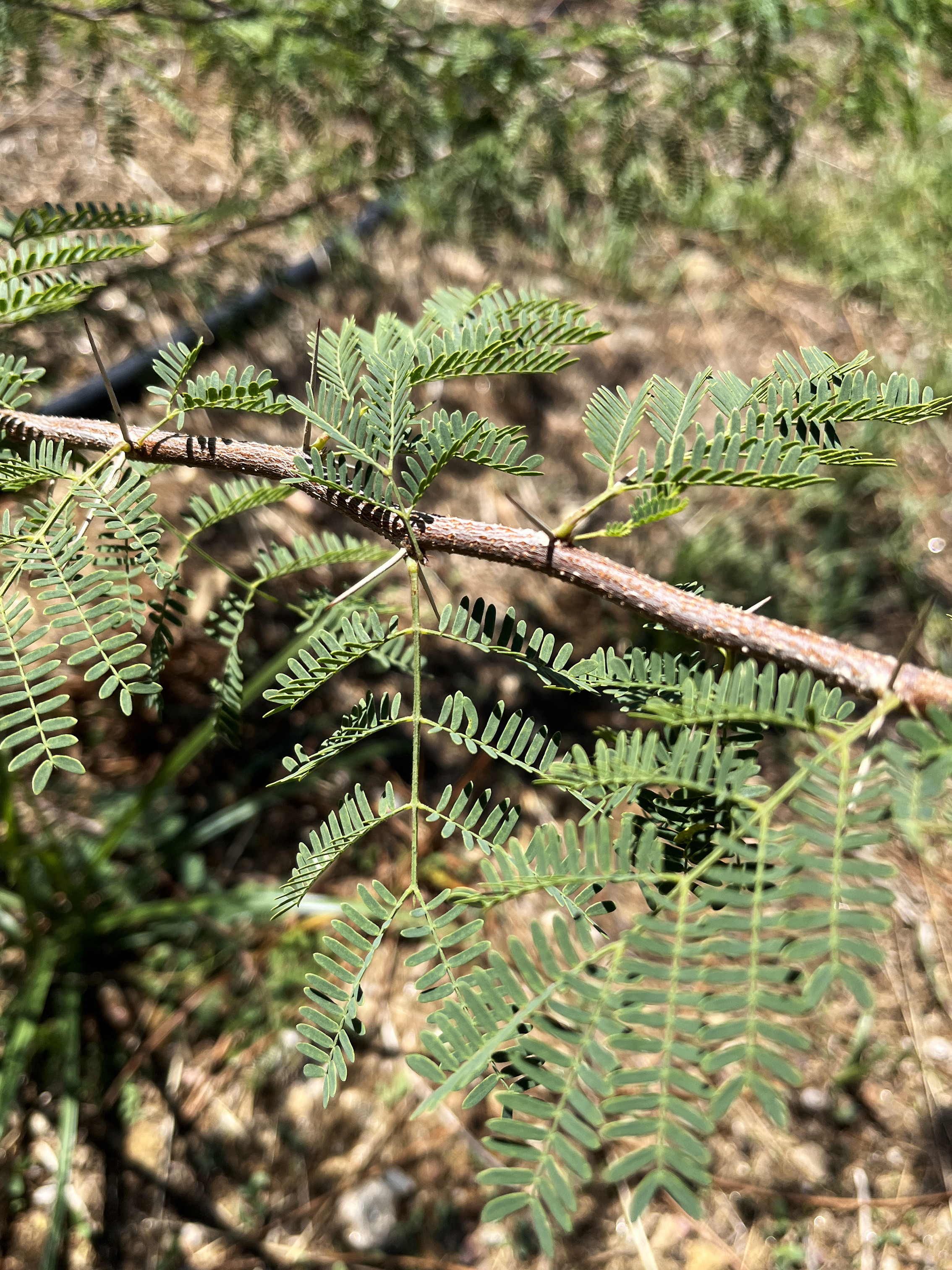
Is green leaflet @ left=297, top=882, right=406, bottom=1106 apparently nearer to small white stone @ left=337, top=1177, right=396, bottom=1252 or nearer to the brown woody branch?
the brown woody branch

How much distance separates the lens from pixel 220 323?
2346 millimetres

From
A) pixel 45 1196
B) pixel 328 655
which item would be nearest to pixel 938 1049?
pixel 45 1196

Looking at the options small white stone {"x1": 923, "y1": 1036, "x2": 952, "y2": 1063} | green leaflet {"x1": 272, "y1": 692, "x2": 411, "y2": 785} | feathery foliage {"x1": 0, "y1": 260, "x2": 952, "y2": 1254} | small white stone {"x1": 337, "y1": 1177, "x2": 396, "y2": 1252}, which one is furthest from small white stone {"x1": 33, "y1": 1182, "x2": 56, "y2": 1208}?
small white stone {"x1": 923, "y1": 1036, "x2": 952, "y2": 1063}

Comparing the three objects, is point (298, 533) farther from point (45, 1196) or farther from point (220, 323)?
point (45, 1196)

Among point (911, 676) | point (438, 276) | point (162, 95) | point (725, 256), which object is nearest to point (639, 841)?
point (911, 676)

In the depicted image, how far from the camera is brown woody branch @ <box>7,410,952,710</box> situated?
0.60 m

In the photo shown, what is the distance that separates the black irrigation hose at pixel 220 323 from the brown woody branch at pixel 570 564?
1.19m

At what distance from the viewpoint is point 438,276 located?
2.97 meters

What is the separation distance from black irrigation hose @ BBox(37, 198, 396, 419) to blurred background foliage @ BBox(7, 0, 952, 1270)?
0.04 meters

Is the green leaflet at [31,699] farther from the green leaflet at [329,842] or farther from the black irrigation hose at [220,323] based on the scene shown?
the black irrigation hose at [220,323]

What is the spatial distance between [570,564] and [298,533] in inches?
68.5

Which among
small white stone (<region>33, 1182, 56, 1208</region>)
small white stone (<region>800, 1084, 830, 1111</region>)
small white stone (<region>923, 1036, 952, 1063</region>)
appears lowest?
small white stone (<region>800, 1084, 830, 1111</region>)

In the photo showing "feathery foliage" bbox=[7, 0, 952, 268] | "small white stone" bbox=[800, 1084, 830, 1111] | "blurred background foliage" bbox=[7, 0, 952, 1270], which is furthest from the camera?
"small white stone" bbox=[800, 1084, 830, 1111]

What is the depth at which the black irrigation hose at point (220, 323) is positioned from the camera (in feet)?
6.72
